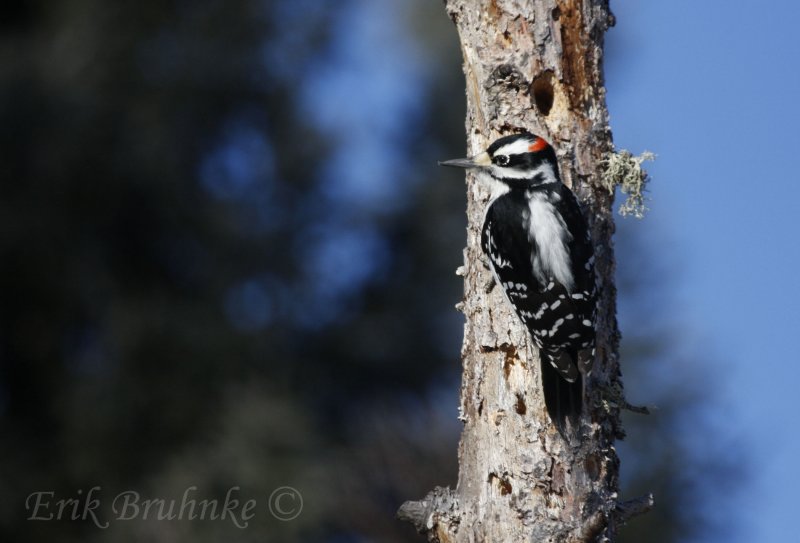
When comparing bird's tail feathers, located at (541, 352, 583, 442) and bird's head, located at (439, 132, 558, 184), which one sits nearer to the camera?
bird's tail feathers, located at (541, 352, 583, 442)

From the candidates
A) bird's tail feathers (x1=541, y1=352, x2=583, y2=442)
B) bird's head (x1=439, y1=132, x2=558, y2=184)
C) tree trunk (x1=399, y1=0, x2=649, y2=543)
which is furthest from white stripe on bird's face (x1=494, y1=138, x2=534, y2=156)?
bird's tail feathers (x1=541, y1=352, x2=583, y2=442)

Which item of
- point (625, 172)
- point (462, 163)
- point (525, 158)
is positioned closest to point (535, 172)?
point (525, 158)

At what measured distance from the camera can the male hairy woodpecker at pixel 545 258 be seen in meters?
3.78

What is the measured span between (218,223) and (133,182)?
1.11m

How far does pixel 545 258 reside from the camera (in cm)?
402

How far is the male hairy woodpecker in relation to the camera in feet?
12.4

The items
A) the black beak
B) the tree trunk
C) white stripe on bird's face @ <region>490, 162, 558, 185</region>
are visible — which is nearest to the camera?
the tree trunk

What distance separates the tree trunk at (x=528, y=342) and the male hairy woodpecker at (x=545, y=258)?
0.11 m

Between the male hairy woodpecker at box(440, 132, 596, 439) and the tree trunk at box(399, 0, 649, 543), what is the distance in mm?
107

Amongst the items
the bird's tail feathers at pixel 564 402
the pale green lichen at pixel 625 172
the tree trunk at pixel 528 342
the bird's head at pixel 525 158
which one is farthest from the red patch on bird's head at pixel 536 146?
the bird's tail feathers at pixel 564 402

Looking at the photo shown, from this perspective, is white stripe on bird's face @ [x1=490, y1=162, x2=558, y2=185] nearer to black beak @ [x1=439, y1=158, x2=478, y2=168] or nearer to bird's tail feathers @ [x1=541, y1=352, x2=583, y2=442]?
black beak @ [x1=439, y1=158, x2=478, y2=168]

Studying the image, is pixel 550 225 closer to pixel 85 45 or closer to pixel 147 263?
pixel 147 263

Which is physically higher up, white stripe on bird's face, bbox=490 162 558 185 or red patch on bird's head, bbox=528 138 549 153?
red patch on bird's head, bbox=528 138 549 153

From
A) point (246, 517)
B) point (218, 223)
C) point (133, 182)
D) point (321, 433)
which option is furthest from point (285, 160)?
point (246, 517)
